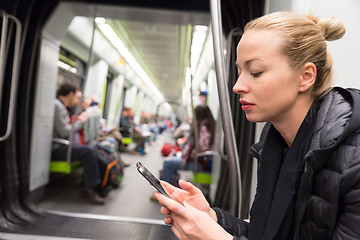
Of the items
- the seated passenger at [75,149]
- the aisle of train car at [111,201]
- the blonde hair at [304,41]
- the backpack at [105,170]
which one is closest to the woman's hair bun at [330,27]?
the blonde hair at [304,41]

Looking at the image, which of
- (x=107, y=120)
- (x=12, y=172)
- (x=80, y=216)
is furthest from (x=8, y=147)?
(x=107, y=120)

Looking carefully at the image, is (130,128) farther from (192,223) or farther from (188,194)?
(192,223)

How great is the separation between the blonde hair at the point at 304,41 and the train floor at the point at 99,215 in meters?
2.23

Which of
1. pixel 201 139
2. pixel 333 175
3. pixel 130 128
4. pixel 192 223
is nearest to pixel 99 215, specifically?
pixel 201 139

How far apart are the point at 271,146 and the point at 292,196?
0.24 m

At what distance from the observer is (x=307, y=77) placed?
974 mm

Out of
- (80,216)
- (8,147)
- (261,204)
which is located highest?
(261,204)

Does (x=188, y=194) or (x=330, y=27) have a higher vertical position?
(x=330, y=27)

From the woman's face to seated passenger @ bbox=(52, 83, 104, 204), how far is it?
3224mm

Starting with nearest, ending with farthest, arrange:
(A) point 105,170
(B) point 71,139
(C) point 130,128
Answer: (B) point 71,139 → (A) point 105,170 → (C) point 130,128

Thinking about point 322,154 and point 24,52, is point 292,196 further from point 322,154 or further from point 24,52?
point 24,52

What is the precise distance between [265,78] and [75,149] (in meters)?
3.69

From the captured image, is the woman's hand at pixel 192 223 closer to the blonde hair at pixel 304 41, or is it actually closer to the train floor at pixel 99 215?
the blonde hair at pixel 304 41

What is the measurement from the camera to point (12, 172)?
3176mm
